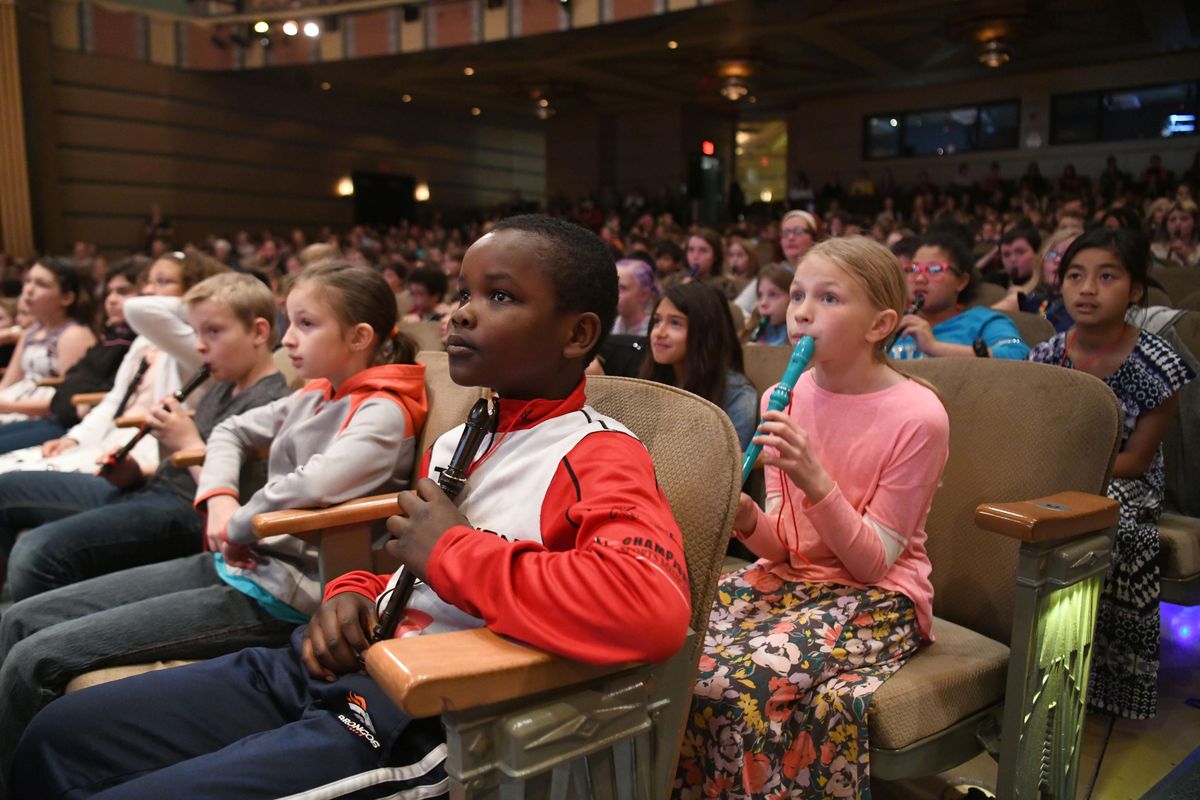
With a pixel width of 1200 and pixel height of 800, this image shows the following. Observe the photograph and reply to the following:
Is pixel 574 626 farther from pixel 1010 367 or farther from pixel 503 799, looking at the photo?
pixel 1010 367

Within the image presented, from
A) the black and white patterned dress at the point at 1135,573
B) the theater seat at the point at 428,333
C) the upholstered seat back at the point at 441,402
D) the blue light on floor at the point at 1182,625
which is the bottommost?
Result: the blue light on floor at the point at 1182,625

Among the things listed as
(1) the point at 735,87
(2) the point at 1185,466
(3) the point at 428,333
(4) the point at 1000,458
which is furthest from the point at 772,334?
(1) the point at 735,87

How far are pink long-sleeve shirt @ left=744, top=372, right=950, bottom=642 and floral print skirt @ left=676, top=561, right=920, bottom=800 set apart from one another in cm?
7

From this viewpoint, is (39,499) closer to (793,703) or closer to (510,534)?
(510,534)

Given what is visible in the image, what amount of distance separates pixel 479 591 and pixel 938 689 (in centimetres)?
73

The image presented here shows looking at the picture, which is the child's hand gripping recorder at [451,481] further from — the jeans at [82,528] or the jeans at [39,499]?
the jeans at [39,499]

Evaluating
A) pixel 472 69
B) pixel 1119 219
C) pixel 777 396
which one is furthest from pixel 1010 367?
pixel 472 69

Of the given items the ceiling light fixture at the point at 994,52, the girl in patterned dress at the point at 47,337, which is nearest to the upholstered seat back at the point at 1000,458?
the girl in patterned dress at the point at 47,337

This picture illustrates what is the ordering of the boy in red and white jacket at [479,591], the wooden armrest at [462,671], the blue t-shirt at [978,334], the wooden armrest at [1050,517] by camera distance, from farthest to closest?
the blue t-shirt at [978,334] → the wooden armrest at [1050,517] → the boy in red and white jacket at [479,591] → the wooden armrest at [462,671]

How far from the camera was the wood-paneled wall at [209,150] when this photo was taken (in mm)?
11273

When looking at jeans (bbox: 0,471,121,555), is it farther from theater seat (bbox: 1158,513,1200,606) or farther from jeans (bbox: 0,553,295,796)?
theater seat (bbox: 1158,513,1200,606)

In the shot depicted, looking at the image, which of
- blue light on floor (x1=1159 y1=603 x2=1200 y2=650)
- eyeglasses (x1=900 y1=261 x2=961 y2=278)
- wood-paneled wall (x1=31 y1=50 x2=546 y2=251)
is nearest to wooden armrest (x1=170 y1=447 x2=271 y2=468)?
eyeglasses (x1=900 y1=261 x2=961 y2=278)

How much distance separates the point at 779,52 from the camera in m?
11.6

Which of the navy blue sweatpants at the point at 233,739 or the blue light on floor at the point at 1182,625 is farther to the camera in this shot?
the blue light on floor at the point at 1182,625
